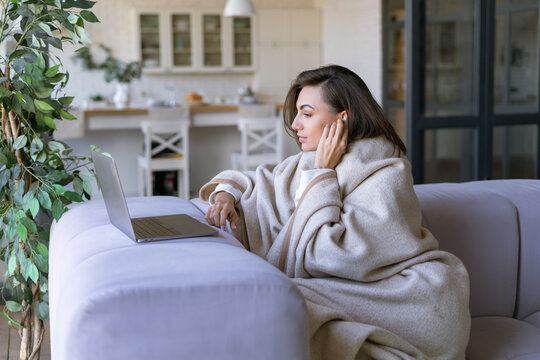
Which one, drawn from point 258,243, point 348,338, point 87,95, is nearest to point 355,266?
point 348,338

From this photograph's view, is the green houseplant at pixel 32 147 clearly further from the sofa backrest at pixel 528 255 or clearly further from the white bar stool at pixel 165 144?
the white bar stool at pixel 165 144

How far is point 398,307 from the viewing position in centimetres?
171

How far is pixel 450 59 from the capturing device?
12.6 feet

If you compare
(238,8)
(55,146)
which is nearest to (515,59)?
(55,146)

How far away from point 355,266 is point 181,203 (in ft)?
2.19

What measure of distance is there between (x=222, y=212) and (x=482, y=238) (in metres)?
0.90

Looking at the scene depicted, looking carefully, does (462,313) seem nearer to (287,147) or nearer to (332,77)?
(332,77)

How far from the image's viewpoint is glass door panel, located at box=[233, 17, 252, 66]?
925cm

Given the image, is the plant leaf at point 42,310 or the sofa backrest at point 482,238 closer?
the sofa backrest at point 482,238

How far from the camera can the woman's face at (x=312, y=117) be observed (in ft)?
6.34

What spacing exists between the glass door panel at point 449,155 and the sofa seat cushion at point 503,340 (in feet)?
5.77

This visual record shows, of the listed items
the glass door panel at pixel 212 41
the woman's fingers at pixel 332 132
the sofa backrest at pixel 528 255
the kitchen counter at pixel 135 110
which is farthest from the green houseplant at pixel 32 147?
the glass door panel at pixel 212 41

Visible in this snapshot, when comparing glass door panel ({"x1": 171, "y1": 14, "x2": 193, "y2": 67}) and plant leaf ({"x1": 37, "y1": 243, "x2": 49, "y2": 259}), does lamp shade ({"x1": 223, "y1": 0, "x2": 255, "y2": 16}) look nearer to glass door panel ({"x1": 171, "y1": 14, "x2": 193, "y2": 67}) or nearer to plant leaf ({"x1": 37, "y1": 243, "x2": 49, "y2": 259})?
glass door panel ({"x1": 171, "y1": 14, "x2": 193, "y2": 67})

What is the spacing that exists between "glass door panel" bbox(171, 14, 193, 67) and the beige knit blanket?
758cm
